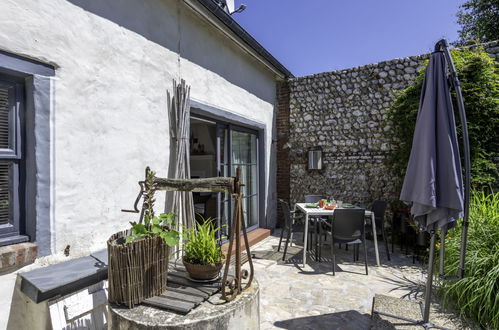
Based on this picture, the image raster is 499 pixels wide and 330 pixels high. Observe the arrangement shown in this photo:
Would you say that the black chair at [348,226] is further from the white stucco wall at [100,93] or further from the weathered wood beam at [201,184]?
Answer: the white stucco wall at [100,93]

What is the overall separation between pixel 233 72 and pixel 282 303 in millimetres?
3665

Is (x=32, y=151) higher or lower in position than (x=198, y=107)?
lower

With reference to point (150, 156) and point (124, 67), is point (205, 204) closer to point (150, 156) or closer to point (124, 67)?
point (150, 156)

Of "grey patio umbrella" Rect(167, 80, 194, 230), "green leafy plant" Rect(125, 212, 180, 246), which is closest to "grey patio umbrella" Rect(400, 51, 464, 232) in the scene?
"green leafy plant" Rect(125, 212, 180, 246)

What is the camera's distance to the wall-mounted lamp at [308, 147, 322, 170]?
19.7 feet

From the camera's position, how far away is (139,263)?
5.95 feet

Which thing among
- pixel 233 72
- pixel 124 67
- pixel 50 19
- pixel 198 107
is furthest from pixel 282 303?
pixel 233 72

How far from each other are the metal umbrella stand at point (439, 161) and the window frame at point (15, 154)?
3.07 metres

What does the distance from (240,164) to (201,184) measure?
10.5 feet

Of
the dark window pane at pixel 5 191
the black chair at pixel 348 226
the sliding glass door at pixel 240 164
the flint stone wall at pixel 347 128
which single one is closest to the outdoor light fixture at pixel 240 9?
the flint stone wall at pixel 347 128

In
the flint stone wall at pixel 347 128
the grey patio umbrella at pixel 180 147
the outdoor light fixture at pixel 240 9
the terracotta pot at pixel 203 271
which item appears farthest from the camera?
the outdoor light fixture at pixel 240 9

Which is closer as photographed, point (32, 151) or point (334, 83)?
point (32, 151)

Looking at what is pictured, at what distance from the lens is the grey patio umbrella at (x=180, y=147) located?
131 inches

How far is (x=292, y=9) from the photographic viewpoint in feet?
17.0
